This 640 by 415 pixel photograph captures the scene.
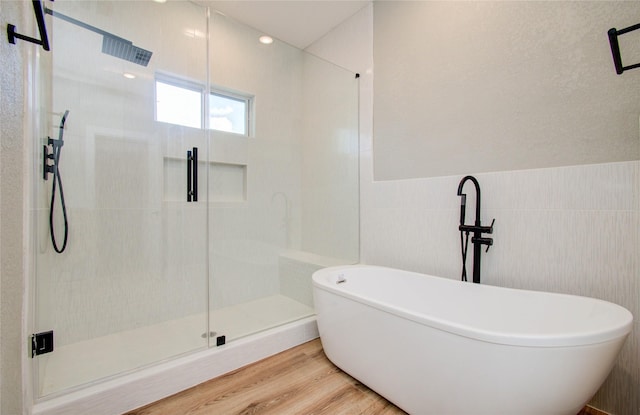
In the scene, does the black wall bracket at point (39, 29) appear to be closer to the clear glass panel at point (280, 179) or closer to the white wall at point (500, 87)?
the clear glass panel at point (280, 179)

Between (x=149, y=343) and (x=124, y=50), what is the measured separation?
6.97 feet

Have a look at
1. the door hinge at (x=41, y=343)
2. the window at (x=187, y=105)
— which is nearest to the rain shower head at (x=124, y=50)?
the window at (x=187, y=105)

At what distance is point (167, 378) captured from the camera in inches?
59.2

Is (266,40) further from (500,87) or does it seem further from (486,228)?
(486,228)

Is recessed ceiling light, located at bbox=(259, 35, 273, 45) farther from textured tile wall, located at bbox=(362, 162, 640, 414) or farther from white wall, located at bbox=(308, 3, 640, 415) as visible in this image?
textured tile wall, located at bbox=(362, 162, 640, 414)

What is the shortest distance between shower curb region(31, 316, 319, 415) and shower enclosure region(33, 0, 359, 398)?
0.08 metres

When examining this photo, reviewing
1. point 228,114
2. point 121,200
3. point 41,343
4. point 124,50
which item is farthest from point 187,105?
point 41,343

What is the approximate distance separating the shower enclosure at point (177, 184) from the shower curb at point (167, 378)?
0.25 ft

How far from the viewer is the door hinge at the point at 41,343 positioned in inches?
49.9

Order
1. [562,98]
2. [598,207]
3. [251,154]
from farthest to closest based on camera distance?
[251,154], [562,98], [598,207]

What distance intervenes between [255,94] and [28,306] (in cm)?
226

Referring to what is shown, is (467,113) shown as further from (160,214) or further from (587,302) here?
(160,214)

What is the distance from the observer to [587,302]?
49.5 inches

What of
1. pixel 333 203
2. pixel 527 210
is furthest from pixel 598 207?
pixel 333 203
